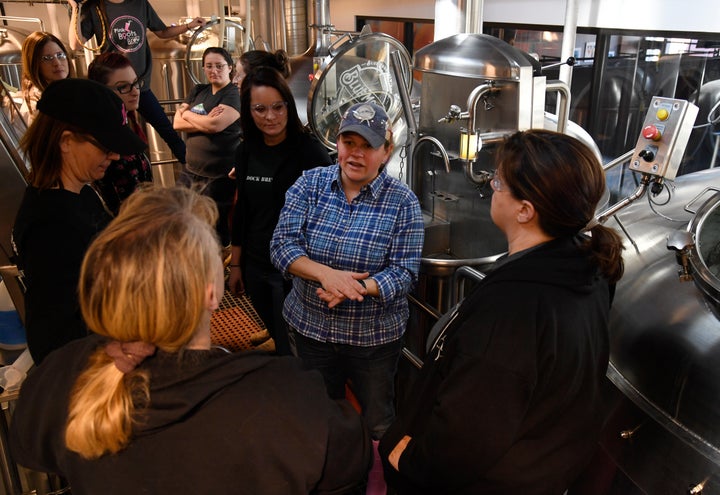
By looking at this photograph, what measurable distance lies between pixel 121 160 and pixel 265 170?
1.68 feet

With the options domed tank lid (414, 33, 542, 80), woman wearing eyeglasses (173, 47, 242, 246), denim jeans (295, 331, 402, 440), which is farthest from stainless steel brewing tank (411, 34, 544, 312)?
woman wearing eyeglasses (173, 47, 242, 246)

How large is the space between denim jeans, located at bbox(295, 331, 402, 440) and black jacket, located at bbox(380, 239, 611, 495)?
0.59 meters

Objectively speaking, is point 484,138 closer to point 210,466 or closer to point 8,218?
point 210,466

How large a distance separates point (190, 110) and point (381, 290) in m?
1.97

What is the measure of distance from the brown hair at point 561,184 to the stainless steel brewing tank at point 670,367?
485mm

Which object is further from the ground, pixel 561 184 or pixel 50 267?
pixel 561 184

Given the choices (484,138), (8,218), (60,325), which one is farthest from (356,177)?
(8,218)

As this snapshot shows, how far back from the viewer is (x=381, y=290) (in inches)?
62.4

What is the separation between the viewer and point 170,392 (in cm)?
81

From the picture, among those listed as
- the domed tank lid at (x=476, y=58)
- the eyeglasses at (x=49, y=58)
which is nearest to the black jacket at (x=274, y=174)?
the domed tank lid at (x=476, y=58)

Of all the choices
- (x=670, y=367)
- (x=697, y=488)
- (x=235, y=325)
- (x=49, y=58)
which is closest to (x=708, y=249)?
(x=670, y=367)

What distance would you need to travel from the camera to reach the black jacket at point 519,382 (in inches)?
38.9

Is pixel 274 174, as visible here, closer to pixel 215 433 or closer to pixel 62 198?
pixel 62 198

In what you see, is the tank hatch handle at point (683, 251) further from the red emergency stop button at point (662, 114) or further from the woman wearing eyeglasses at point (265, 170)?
the woman wearing eyeglasses at point (265, 170)
